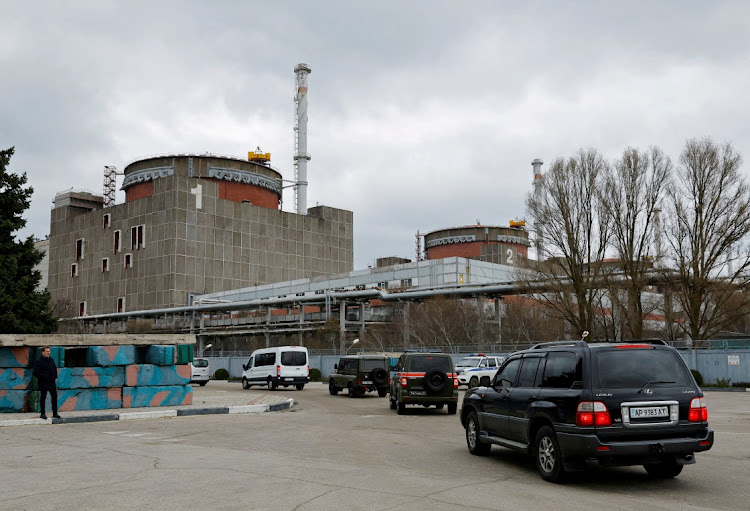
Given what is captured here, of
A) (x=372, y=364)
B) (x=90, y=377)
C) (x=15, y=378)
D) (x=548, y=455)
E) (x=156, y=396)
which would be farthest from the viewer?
(x=372, y=364)

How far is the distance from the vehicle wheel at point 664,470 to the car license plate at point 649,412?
105cm

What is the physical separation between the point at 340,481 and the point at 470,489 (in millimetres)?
1718

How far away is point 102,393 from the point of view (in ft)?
69.9

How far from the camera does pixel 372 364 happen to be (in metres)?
31.2

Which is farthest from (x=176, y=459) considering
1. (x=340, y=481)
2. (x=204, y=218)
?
(x=204, y=218)

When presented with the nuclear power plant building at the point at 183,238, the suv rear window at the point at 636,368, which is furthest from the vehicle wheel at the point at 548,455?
the nuclear power plant building at the point at 183,238

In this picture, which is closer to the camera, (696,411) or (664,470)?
(696,411)

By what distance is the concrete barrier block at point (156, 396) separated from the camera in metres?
22.0

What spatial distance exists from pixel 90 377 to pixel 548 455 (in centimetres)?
1580

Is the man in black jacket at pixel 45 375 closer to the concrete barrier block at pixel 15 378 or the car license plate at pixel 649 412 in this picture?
the concrete barrier block at pixel 15 378

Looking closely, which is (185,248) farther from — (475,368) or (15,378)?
(15,378)

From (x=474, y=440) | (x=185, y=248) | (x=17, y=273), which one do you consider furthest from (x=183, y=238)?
(x=474, y=440)

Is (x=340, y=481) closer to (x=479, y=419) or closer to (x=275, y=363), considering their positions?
(x=479, y=419)

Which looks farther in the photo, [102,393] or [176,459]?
[102,393]
